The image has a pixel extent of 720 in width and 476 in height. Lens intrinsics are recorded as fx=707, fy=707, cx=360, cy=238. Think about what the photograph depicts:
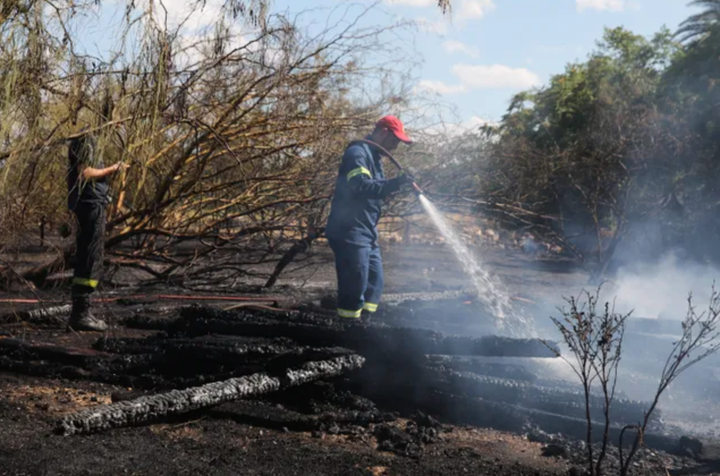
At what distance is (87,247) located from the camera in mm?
5875

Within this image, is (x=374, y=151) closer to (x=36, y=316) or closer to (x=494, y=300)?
(x=36, y=316)

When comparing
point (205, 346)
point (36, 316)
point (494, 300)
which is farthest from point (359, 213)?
point (494, 300)

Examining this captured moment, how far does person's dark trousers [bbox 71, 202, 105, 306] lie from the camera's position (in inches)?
231

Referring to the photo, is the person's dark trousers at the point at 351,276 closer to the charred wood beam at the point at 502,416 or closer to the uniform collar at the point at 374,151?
the uniform collar at the point at 374,151

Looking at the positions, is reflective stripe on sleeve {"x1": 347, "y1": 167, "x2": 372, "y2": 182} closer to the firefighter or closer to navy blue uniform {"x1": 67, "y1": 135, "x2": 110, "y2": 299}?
the firefighter

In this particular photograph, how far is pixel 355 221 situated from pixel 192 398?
2.35 metres

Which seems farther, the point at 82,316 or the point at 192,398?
the point at 82,316

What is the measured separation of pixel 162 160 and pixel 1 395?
13.6 feet

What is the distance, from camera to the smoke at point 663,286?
10086mm

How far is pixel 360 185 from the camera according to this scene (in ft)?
18.6

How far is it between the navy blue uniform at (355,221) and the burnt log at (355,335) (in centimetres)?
29

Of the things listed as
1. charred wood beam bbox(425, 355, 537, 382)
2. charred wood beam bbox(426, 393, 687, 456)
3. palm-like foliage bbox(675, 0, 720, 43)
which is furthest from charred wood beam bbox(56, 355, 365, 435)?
palm-like foliage bbox(675, 0, 720, 43)

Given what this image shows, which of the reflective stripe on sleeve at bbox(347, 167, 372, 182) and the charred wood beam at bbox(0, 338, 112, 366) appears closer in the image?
the charred wood beam at bbox(0, 338, 112, 366)

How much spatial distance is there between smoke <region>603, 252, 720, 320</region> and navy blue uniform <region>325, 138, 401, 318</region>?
518cm
